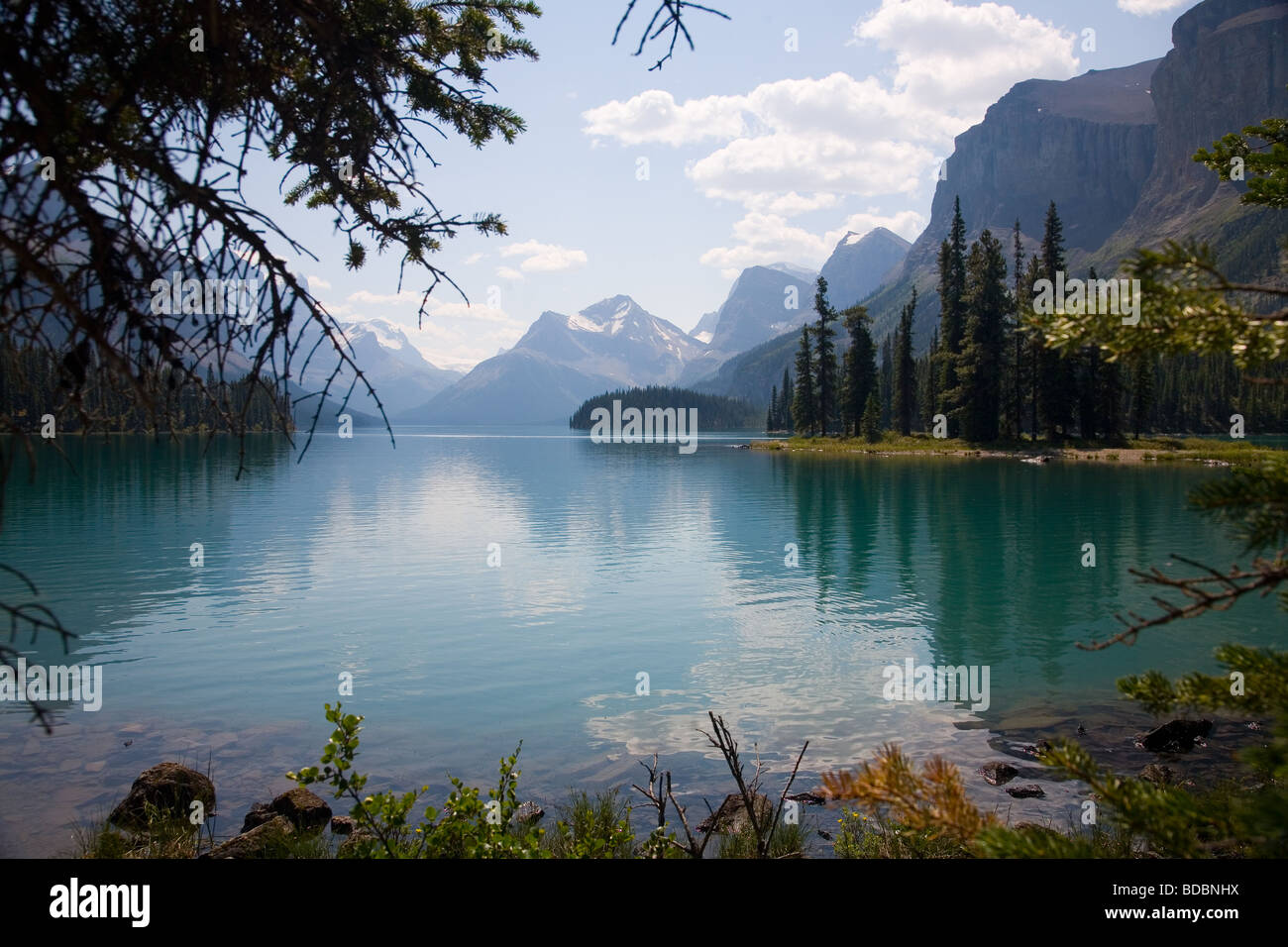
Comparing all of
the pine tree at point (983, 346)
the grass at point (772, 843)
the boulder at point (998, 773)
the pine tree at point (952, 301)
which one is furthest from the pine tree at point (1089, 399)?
the grass at point (772, 843)

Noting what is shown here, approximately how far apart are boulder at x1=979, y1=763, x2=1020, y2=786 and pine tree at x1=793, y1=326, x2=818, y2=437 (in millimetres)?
105283

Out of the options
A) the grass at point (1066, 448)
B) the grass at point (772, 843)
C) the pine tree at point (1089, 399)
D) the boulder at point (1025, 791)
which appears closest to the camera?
the grass at point (772, 843)

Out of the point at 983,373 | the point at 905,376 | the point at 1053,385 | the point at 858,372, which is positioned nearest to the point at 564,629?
the point at 983,373

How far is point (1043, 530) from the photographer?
37156mm

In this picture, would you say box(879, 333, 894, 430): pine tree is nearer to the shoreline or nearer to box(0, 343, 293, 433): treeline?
the shoreline

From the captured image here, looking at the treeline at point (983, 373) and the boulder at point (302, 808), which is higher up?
the treeline at point (983, 373)

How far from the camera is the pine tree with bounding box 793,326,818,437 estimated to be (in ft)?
378

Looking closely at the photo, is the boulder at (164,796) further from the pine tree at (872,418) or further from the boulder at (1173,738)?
the pine tree at (872,418)

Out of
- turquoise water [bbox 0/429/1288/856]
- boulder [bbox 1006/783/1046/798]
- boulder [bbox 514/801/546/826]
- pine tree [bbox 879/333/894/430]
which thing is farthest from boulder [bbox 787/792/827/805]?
pine tree [bbox 879/333/894/430]

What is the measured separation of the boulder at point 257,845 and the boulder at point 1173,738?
1305 cm

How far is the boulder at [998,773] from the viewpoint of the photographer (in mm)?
11758

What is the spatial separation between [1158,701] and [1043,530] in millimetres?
38892
